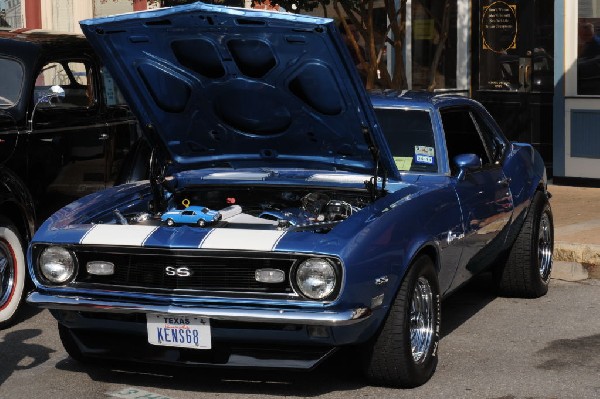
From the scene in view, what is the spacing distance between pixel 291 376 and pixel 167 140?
170 cm

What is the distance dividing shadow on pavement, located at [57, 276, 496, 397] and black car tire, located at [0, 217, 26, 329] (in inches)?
42.6

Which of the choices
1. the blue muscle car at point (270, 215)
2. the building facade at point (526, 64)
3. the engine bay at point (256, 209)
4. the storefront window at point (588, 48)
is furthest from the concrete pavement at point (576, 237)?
the engine bay at point (256, 209)

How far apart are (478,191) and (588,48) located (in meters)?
6.17

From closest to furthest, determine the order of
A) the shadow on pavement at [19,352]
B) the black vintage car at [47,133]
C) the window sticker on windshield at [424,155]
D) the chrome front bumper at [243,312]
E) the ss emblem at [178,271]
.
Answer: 1. the chrome front bumper at [243,312]
2. the ss emblem at [178,271]
3. the shadow on pavement at [19,352]
4. the window sticker on windshield at [424,155]
5. the black vintage car at [47,133]

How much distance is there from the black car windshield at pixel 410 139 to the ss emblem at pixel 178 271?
186 centimetres

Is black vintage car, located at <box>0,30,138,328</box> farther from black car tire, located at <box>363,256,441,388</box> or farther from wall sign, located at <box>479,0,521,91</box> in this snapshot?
wall sign, located at <box>479,0,521,91</box>

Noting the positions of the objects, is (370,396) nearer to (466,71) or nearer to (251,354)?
(251,354)

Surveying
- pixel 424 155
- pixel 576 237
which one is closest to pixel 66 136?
pixel 424 155

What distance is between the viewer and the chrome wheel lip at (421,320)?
606cm

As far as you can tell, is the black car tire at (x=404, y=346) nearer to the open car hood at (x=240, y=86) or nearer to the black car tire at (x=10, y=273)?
the open car hood at (x=240, y=86)

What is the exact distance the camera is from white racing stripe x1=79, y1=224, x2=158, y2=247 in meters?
5.74

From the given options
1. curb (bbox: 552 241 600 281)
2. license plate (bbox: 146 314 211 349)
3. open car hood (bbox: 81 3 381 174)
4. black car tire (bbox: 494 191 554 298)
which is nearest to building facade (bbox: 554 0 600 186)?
curb (bbox: 552 241 600 281)

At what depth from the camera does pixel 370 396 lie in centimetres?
587

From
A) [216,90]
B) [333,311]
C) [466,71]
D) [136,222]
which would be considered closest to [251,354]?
[333,311]
